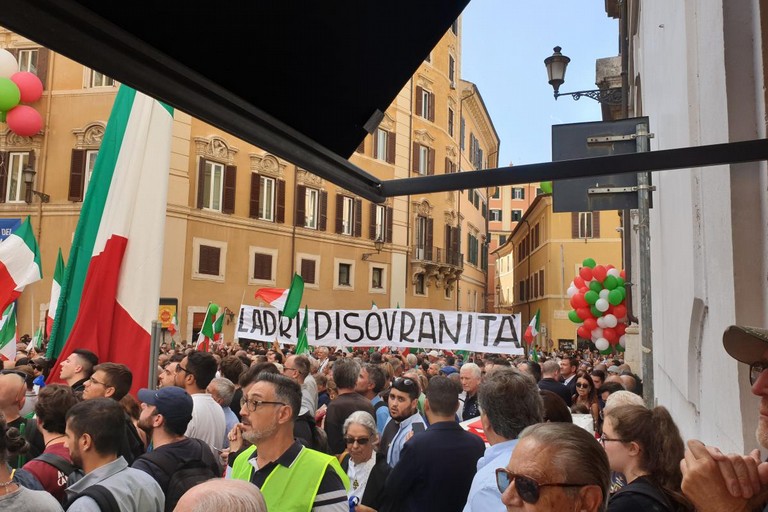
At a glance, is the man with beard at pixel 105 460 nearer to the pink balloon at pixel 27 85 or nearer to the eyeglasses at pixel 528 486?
the eyeglasses at pixel 528 486

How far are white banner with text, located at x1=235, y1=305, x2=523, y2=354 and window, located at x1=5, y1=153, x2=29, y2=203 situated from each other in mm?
15337

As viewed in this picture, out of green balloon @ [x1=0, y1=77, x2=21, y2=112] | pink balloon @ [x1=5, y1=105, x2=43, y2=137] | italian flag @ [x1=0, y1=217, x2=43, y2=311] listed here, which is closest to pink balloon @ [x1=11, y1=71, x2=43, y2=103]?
green balloon @ [x1=0, y1=77, x2=21, y2=112]

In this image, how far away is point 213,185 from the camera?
1024 inches

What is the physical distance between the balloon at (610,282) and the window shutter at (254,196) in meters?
16.0

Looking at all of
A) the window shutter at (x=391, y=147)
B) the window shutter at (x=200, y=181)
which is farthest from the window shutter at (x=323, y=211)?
the window shutter at (x=200, y=181)

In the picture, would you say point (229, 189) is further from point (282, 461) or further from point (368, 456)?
point (282, 461)

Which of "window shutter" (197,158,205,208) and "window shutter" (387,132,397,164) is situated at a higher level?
"window shutter" (387,132,397,164)

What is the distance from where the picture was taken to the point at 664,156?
1.70 m

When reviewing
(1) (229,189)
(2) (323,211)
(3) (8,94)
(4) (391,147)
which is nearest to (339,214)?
(2) (323,211)

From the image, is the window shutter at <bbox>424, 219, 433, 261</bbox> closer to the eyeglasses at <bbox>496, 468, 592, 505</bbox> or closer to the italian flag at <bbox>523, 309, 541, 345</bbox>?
the italian flag at <bbox>523, 309, 541, 345</bbox>

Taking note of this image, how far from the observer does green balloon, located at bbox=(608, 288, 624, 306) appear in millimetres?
15141

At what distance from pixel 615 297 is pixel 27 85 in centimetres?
1924

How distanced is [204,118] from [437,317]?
10.8 meters

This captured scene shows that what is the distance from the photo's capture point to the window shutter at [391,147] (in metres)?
33.4
